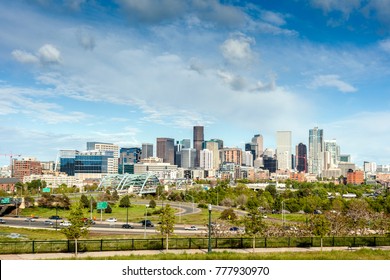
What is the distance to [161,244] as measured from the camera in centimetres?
3391

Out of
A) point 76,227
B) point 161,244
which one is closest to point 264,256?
point 161,244

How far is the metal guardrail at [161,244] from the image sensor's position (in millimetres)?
30741

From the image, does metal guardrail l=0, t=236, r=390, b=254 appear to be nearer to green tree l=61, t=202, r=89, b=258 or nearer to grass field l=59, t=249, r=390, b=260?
green tree l=61, t=202, r=89, b=258

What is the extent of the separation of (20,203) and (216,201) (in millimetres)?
59739

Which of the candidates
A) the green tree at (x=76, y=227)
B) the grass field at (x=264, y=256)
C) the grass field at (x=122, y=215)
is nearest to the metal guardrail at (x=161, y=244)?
the green tree at (x=76, y=227)

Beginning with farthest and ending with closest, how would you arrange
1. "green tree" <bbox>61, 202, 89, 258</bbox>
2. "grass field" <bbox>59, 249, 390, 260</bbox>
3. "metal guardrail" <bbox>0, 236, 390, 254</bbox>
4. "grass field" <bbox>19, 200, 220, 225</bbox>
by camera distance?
"grass field" <bbox>19, 200, 220, 225</bbox> → "green tree" <bbox>61, 202, 89, 258</bbox> → "metal guardrail" <bbox>0, 236, 390, 254</bbox> → "grass field" <bbox>59, 249, 390, 260</bbox>

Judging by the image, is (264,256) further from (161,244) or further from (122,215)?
(122,215)

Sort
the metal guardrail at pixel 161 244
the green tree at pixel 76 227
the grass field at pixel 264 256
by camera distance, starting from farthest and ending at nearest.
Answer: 1. the green tree at pixel 76 227
2. the metal guardrail at pixel 161 244
3. the grass field at pixel 264 256

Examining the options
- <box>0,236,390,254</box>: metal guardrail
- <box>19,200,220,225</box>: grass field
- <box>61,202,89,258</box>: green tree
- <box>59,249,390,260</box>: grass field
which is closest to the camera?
<box>59,249,390,260</box>: grass field

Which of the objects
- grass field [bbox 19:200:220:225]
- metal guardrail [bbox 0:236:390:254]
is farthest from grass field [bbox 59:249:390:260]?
grass field [bbox 19:200:220:225]

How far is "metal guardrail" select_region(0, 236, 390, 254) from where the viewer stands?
3074 centimetres

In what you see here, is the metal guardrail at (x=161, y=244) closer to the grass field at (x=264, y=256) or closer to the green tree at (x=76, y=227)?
the green tree at (x=76, y=227)

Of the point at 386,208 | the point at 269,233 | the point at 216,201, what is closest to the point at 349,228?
the point at 269,233

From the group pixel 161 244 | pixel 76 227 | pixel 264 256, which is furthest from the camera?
pixel 161 244
